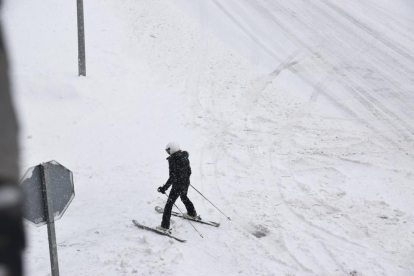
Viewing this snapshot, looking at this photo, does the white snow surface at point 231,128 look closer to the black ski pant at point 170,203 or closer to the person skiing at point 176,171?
the black ski pant at point 170,203

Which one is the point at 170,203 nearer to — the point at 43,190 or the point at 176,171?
the point at 176,171

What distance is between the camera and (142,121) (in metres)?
14.1

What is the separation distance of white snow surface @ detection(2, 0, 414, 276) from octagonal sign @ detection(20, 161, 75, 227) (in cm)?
307

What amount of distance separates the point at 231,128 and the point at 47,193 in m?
9.78

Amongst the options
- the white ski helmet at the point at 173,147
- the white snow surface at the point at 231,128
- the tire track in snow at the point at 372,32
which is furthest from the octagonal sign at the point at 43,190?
the tire track in snow at the point at 372,32

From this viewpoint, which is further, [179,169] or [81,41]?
[81,41]

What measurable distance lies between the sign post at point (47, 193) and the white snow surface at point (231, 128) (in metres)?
3.07

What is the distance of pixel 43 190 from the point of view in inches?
182

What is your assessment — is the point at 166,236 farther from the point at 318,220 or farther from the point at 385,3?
the point at 385,3

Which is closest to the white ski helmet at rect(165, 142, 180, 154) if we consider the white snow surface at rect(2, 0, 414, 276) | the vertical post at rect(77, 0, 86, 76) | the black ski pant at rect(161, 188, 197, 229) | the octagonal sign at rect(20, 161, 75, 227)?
the black ski pant at rect(161, 188, 197, 229)

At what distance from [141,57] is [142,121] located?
4.18 meters

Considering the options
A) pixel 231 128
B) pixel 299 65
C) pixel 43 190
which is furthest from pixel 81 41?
pixel 43 190

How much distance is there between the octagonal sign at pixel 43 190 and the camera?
4434 mm

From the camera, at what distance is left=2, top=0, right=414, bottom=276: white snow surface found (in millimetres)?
8930
